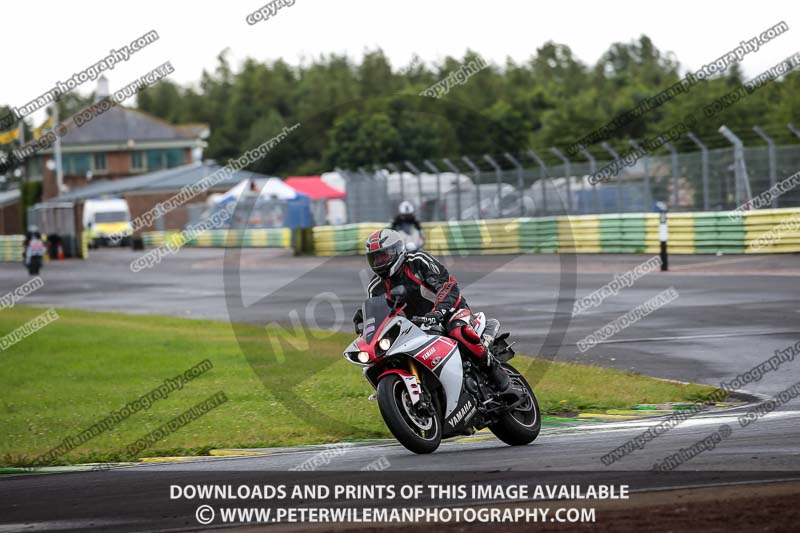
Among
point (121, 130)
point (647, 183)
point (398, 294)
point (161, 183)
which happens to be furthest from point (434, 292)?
point (121, 130)

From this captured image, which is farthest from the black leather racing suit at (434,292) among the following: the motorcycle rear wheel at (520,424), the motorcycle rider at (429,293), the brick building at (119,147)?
the brick building at (119,147)

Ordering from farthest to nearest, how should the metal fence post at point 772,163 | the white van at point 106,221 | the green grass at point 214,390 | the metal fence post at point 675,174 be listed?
1. the white van at point 106,221
2. the metal fence post at point 675,174
3. the metal fence post at point 772,163
4. the green grass at point 214,390

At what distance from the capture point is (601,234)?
3338 centimetres

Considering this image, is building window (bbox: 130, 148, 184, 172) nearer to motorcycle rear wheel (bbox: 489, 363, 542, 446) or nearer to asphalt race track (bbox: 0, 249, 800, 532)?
asphalt race track (bbox: 0, 249, 800, 532)

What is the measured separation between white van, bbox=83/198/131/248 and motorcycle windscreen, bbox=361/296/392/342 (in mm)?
60947

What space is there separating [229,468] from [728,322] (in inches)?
395

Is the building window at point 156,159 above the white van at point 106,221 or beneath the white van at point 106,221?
above

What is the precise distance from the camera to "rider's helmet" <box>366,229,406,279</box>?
8438 millimetres

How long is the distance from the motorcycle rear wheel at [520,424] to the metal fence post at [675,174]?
23.4 m

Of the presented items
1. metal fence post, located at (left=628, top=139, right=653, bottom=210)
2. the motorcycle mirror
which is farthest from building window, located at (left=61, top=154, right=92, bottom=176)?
the motorcycle mirror

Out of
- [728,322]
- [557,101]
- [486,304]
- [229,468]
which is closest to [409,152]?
[557,101]

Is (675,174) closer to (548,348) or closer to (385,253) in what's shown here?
(548,348)

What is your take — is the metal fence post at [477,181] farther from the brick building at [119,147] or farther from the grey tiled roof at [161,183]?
the brick building at [119,147]

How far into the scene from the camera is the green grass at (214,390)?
34.7 ft
